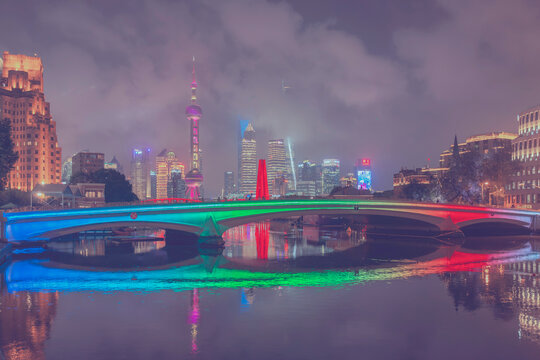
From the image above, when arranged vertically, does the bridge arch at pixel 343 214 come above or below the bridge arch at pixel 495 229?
above

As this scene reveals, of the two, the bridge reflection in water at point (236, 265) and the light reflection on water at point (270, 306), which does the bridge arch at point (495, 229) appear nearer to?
the bridge reflection in water at point (236, 265)

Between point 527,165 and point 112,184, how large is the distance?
11348 cm

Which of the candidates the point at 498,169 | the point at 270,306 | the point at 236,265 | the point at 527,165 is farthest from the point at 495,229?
the point at 270,306

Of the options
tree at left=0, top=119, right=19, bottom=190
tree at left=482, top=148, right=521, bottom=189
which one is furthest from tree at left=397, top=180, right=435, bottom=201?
tree at left=0, top=119, right=19, bottom=190

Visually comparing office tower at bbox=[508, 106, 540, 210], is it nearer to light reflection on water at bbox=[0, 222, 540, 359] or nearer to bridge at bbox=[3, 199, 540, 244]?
bridge at bbox=[3, 199, 540, 244]

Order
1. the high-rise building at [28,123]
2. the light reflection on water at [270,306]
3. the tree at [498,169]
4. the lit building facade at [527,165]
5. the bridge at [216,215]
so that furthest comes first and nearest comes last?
the high-rise building at [28,123] < the lit building facade at [527,165] < the tree at [498,169] < the bridge at [216,215] < the light reflection on water at [270,306]

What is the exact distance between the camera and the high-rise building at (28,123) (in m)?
154

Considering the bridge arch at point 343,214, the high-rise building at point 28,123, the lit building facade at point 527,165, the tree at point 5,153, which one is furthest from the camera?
the high-rise building at point 28,123

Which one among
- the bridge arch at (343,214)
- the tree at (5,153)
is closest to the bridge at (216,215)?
the bridge arch at (343,214)

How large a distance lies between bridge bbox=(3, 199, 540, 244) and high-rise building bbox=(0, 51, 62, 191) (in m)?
96.3

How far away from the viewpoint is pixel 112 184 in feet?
447

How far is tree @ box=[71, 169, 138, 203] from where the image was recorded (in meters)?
135

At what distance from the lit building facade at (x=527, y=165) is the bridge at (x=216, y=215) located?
22632 millimetres

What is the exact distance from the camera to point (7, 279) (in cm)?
4781
